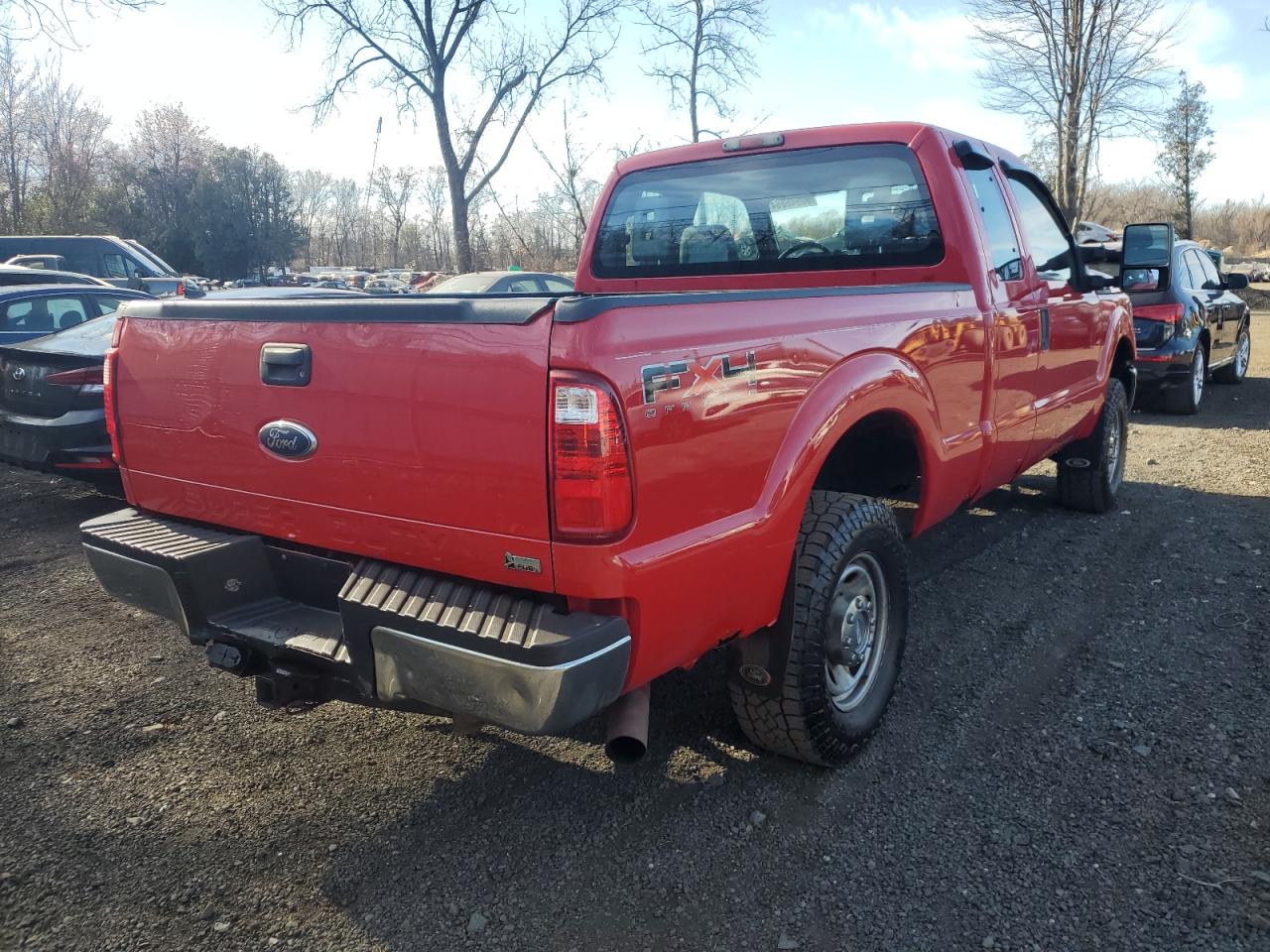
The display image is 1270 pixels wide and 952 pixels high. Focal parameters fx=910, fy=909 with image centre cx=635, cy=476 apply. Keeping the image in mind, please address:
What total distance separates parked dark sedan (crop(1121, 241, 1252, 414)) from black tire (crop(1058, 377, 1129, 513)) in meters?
3.05

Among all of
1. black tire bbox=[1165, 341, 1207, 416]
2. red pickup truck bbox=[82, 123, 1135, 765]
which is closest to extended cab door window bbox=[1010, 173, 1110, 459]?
red pickup truck bbox=[82, 123, 1135, 765]

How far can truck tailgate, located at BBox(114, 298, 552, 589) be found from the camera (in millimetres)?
2066

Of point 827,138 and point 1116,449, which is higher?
point 827,138

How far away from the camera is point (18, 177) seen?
113 ft

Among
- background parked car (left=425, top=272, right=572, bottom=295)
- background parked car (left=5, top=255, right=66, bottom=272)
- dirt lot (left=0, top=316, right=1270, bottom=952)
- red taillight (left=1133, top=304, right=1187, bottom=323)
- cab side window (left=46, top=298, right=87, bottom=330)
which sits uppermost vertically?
background parked car (left=5, top=255, right=66, bottom=272)

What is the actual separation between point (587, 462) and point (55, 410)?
5343 millimetres

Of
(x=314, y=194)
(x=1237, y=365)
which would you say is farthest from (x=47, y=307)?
(x=314, y=194)

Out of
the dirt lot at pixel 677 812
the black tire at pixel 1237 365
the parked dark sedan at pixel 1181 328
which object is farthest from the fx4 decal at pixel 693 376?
the black tire at pixel 1237 365

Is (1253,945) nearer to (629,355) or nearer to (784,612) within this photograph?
(784,612)

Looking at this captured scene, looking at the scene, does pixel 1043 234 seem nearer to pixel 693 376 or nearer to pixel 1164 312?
pixel 693 376

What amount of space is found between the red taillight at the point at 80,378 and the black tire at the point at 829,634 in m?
5.04

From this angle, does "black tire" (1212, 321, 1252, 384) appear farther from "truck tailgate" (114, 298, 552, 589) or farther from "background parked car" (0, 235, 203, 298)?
"background parked car" (0, 235, 203, 298)

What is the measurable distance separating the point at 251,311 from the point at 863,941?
89.4 inches

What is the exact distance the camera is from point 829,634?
284 cm
